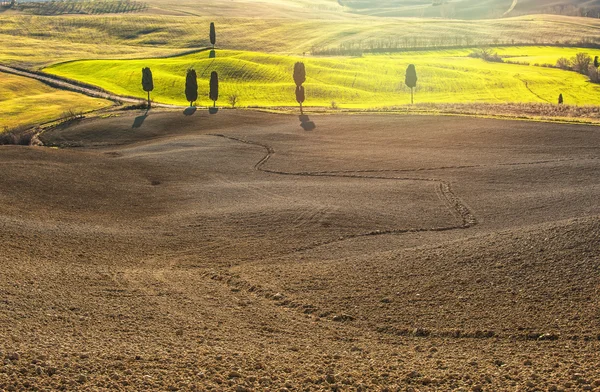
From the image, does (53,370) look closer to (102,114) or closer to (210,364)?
(210,364)

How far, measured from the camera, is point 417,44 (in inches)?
5389

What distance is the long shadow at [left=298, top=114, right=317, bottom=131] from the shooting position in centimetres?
5215

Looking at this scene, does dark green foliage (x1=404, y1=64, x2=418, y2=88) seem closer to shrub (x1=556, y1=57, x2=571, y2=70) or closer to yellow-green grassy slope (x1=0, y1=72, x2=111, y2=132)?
yellow-green grassy slope (x1=0, y1=72, x2=111, y2=132)

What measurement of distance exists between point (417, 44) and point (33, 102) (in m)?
83.3

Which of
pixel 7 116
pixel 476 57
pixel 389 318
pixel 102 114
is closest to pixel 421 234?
pixel 389 318

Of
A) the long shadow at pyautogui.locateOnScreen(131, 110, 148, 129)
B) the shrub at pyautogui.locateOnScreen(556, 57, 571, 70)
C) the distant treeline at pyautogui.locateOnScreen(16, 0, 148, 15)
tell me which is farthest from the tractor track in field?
the distant treeline at pyautogui.locateOnScreen(16, 0, 148, 15)

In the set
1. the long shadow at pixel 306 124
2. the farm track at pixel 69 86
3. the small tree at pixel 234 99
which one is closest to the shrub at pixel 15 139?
the long shadow at pixel 306 124

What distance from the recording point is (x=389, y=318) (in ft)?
55.1

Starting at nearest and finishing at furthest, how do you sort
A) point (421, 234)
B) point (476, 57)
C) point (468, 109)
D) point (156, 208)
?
point (421, 234) → point (156, 208) → point (468, 109) → point (476, 57)

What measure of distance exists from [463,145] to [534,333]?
95.7ft

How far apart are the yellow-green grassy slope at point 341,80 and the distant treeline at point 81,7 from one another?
251ft

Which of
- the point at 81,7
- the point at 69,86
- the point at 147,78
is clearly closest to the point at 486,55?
the point at 147,78

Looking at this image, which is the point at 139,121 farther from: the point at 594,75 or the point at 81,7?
the point at 81,7

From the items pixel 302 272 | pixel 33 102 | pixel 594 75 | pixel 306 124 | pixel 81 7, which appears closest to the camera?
pixel 302 272
